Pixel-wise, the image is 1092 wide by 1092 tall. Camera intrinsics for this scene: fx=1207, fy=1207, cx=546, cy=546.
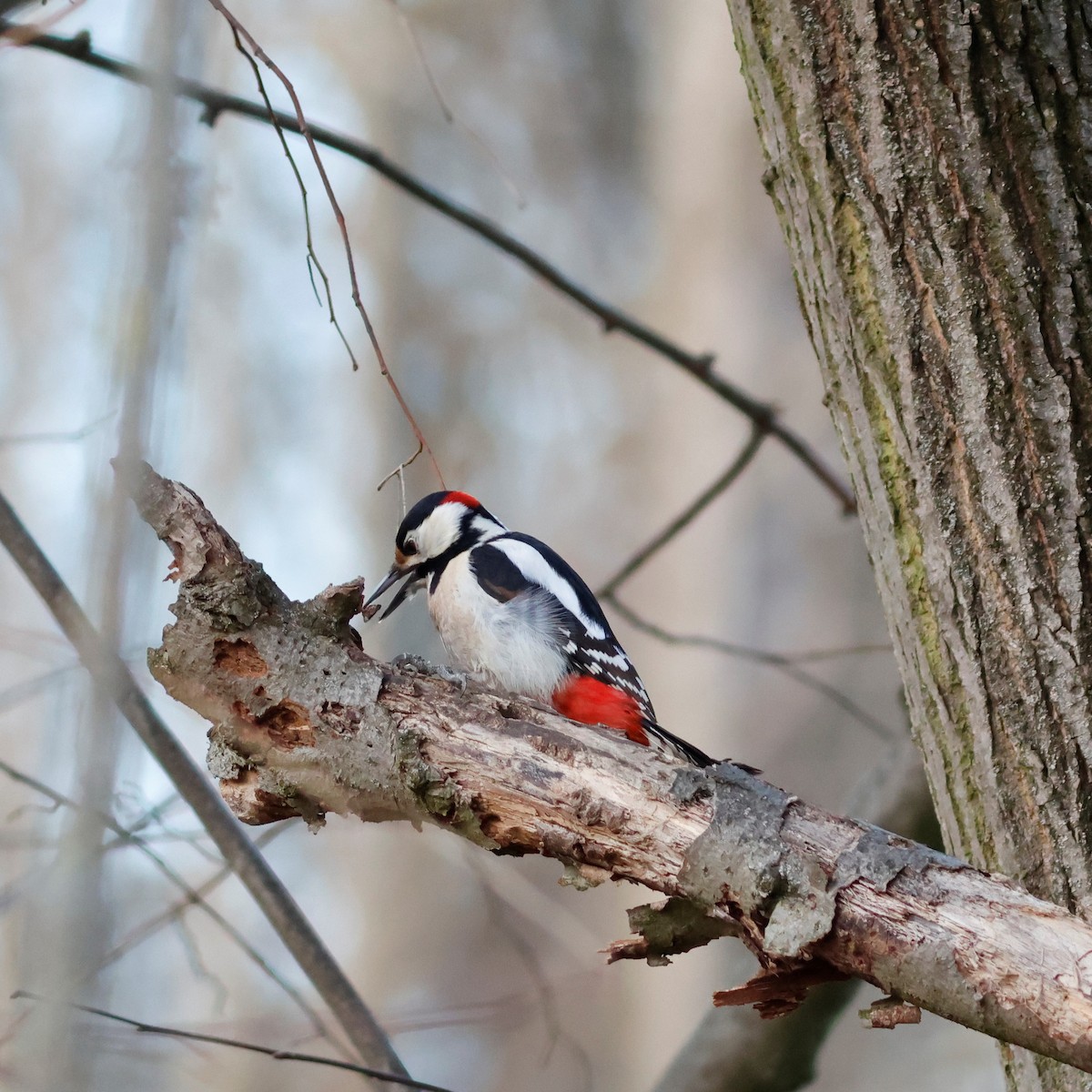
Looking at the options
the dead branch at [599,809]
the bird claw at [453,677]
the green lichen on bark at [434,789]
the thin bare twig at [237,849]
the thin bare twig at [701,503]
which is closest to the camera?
the dead branch at [599,809]

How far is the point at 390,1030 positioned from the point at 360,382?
23.2 ft

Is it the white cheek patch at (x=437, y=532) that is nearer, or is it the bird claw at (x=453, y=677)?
the bird claw at (x=453, y=677)

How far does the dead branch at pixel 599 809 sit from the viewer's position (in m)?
1.51

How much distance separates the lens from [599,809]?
179 cm

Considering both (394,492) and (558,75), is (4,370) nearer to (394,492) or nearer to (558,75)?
(394,492)

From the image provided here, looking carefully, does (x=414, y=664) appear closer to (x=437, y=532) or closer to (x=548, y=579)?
(x=548, y=579)

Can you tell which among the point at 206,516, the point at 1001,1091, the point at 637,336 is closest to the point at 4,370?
the point at 637,336

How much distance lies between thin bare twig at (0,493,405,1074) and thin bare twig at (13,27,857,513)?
0.96 m

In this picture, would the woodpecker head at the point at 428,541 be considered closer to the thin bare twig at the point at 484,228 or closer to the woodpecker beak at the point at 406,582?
the woodpecker beak at the point at 406,582

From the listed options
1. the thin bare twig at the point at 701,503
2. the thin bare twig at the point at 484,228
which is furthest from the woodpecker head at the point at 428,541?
the thin bare twig at the point at 484,228

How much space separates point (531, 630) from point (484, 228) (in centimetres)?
103

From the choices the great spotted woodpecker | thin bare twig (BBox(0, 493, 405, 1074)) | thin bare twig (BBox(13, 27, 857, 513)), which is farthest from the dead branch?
thin bare twig (BBox(13, 27, 857, 513))

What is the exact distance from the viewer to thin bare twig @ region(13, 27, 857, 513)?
102 inches

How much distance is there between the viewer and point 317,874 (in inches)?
339
